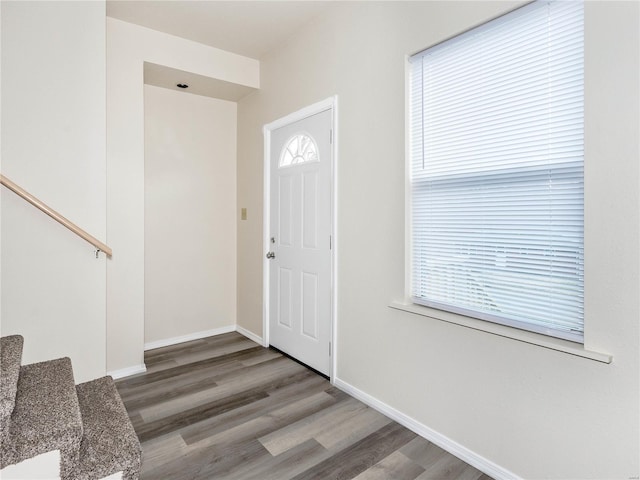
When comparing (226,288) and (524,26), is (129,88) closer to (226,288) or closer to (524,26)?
(226,288)

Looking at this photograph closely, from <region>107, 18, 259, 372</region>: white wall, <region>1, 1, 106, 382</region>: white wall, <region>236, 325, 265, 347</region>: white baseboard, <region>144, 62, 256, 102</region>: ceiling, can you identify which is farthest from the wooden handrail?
<region>236, 325, 265, 347</region>: white baseboard

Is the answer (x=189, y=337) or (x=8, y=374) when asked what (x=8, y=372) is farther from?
(x=189, y=337)

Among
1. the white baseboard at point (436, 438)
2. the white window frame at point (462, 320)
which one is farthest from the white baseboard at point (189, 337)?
the white window frame at point (462, 320)

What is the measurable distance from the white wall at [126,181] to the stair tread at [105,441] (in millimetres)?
1207

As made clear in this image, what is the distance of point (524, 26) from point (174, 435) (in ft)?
9.07

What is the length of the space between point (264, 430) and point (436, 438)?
0.98m

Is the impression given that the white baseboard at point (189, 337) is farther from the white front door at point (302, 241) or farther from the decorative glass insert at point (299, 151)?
the decorative glass insert at point (299, 151)

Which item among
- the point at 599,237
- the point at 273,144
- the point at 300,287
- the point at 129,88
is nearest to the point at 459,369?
the point at 599,237

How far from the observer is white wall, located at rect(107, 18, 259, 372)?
9.61 ft

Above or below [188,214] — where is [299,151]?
above

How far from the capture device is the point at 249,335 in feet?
12.7

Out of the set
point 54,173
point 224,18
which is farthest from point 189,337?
point 224,18

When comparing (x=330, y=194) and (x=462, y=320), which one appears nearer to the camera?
(x=462, y=320)

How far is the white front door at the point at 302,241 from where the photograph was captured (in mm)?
2855
